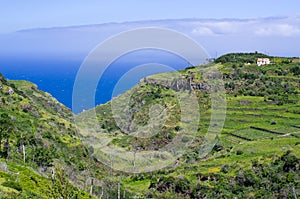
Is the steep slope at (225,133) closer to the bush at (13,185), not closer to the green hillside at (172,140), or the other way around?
the green hillside at (172,140)

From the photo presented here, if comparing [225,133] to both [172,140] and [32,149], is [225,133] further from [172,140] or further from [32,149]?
[32,149]

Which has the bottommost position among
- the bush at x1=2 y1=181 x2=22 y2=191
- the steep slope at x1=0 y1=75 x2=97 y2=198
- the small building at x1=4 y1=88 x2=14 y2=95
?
the bush at x1=2 y1=181 x2=22 y2=191

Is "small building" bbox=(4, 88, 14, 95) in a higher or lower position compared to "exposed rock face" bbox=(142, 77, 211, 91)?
lower

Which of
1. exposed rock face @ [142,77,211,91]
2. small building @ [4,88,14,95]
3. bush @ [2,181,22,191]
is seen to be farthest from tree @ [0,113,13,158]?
exposed rock face @ [142,77,211,91]

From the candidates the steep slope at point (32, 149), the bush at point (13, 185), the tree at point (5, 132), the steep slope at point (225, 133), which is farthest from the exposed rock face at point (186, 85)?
the bush at point (13, 185)

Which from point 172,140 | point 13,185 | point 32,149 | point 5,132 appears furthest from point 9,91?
point 13,185

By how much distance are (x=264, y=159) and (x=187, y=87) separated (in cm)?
3378

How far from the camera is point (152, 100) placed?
254 feet

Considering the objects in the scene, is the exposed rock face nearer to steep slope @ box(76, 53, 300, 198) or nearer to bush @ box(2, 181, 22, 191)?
steep slope @ box(76, 53, 300, 198)

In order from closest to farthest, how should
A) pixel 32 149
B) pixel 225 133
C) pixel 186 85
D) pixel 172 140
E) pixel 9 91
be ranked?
pixel 32 149 < pixel 172 140 < pixel 9 91 < pixel 225 133 < pixel 186 85

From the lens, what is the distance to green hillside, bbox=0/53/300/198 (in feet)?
125

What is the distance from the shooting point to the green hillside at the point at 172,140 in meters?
38.2

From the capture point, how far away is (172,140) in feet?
189

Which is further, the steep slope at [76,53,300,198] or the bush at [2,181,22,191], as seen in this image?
the steep slope at [76,53,300,198]
